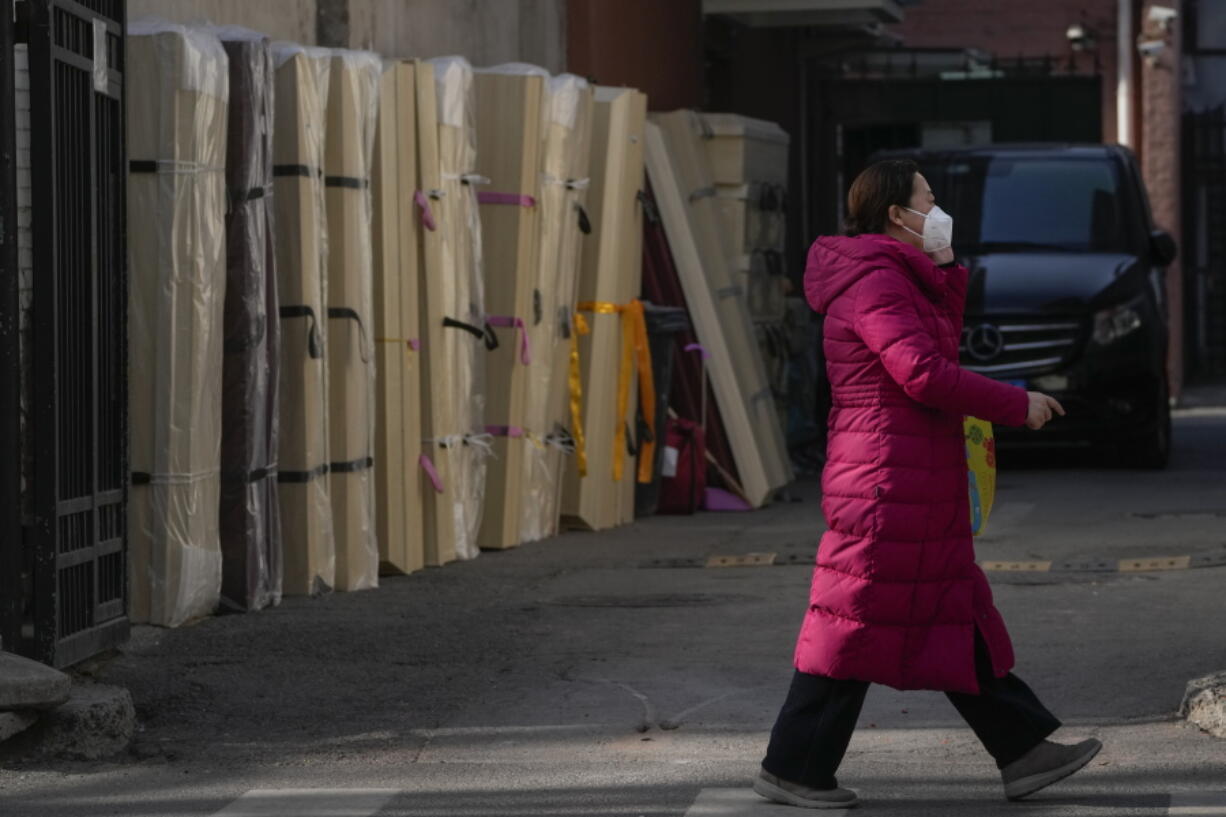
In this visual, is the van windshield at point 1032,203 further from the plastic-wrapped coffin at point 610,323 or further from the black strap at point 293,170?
the black strap at point 293,170

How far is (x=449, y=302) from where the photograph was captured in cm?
1107

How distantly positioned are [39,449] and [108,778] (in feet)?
4.29

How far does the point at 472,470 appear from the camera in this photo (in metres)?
11.4

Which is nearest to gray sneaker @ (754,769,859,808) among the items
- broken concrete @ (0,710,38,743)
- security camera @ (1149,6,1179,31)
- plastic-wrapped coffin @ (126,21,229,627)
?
broken concrete @ (0,710,38,743)

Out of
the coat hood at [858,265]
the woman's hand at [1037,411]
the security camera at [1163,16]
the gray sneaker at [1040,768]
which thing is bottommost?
the gray sneaker at [1040,768]

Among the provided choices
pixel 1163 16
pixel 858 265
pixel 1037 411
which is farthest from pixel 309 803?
pixel 1163 16

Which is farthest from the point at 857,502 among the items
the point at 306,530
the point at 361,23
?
the point at 361,23

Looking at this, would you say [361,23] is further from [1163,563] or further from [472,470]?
[1163,563]

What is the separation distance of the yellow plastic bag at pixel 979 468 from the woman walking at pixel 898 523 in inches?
4.2

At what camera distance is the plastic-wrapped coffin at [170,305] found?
873 cm

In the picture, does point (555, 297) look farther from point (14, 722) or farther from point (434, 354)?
point (14, 722)

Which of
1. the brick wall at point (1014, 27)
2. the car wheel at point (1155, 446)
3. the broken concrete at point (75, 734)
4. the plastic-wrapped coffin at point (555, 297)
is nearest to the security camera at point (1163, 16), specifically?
the brick wall at point (1014, 27)

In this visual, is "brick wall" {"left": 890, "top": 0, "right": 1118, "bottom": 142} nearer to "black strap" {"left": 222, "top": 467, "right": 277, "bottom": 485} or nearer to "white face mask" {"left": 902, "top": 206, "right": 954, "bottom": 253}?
"black strap" {"left": 222, "top": 467, "right": 277, "bottom": 485}

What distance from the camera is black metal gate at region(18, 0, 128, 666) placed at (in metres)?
7.34
